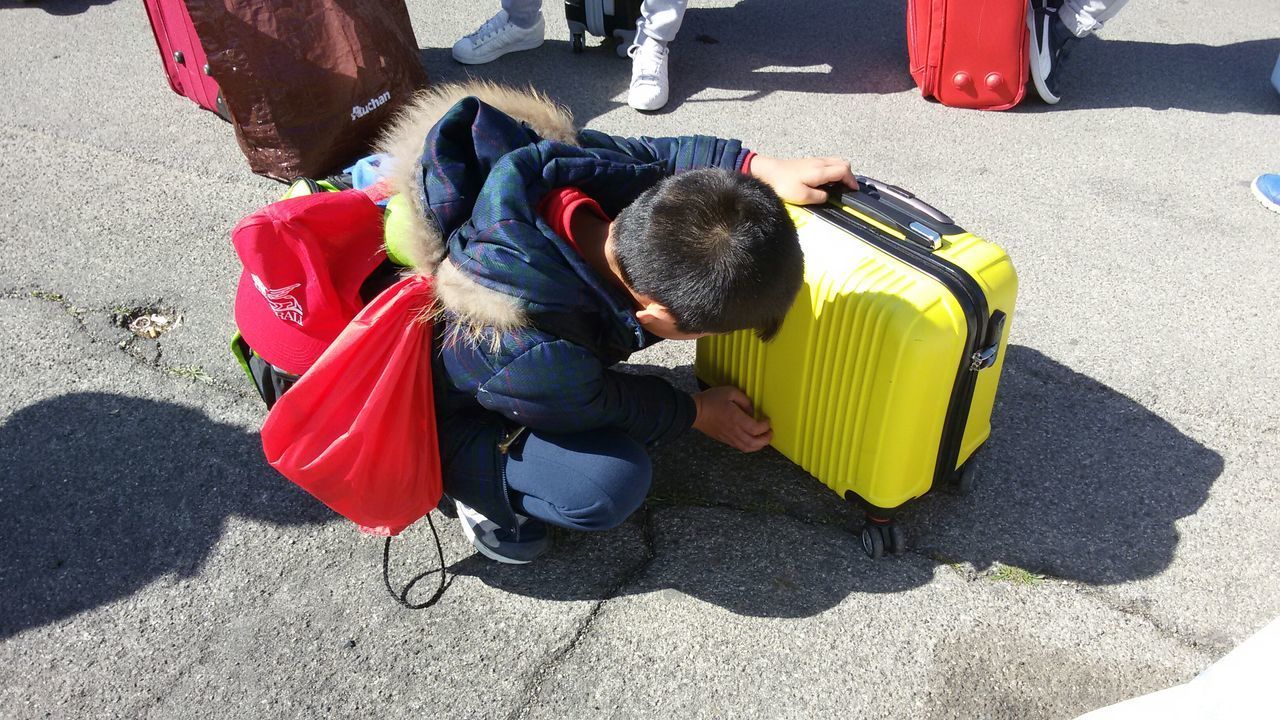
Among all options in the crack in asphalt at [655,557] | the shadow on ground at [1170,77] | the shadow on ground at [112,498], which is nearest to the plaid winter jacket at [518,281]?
the crack in asphalt at [655,557]

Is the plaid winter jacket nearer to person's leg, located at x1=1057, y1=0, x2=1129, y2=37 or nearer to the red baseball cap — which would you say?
the red baseball cap

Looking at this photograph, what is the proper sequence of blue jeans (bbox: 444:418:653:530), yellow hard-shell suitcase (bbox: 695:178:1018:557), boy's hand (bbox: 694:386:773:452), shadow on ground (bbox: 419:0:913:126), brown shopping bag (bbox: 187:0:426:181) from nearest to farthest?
1. yellow hard-shell suitcase (bbox: 695:178:1018:557)
2. blue jeans (bbox: 444:418:653:530)
3. boy's hand (bbox: 694:386:773:452)
4. brown shopping bag (bbox: 187:0:426:181)
5. shadow on ground (bbox: 419:0:913:126)

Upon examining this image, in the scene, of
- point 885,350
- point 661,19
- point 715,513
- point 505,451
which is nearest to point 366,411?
point 505,451

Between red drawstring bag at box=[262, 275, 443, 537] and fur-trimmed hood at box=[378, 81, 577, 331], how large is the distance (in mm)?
66

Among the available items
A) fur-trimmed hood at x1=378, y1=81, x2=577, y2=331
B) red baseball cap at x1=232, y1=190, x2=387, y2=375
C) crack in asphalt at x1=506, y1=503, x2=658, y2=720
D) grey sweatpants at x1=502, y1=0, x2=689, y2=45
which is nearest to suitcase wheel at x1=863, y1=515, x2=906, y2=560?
crack in asphalt at x1=506, y1=503, x2=658, y2=720

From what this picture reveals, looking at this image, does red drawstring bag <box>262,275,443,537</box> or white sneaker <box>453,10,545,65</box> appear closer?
red drawstring bag <box>262,275,443,537</box>

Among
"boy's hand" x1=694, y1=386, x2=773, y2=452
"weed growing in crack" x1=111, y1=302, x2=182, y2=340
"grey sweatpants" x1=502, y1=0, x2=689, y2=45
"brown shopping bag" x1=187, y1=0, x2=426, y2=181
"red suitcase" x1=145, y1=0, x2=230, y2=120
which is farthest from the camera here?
"grey sweatpants" x1=502, y1=0, x2=689, y2=45

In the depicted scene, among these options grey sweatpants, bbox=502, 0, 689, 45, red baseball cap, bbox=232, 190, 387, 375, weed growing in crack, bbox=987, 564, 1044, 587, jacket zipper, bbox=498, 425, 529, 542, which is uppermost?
red baseball cap, bbox=232, 190, 387, 375

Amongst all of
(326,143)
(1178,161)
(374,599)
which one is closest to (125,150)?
(326,143)

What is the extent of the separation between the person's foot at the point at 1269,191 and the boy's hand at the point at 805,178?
177 cm

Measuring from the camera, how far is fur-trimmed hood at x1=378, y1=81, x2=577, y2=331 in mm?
1572

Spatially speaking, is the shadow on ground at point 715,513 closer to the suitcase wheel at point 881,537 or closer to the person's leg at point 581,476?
the suitcase wheel at point 881,537

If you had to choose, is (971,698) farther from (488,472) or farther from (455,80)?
(455,80)

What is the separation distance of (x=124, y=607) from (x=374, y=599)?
0.50 metres
